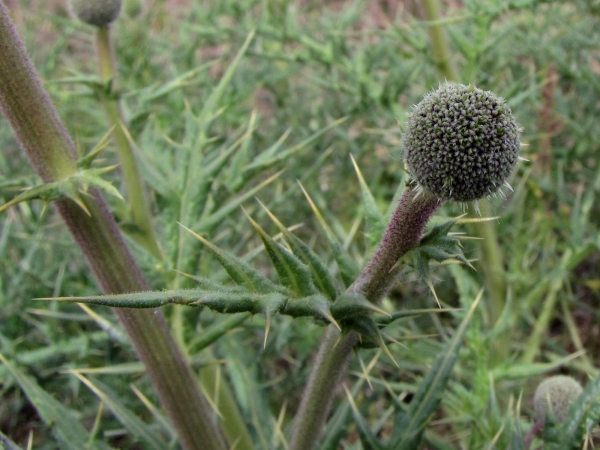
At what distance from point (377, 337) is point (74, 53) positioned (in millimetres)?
5196

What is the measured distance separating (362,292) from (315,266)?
9 cm

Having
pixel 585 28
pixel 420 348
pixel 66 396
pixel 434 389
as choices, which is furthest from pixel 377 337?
pixel 585 28

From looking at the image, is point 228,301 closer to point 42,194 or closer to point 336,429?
point 42,194

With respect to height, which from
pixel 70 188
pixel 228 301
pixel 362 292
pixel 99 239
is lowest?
pixel 362 292

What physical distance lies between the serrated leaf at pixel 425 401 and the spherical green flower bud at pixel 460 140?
546 millimetres

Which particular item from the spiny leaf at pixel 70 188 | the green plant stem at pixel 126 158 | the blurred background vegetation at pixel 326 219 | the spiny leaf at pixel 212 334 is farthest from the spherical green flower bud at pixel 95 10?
the spiny leaf at pixel 212 334

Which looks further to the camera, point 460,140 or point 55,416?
point 55,416

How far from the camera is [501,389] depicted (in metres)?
2.23

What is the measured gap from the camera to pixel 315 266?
1.07 m

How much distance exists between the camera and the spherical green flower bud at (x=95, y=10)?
1723 mm

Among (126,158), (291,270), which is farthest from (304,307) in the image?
(126,158)

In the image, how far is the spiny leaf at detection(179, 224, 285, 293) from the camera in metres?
1.01

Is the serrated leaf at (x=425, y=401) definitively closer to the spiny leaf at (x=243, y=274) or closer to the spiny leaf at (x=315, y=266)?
the spiny leaf at (x=315, y=266)

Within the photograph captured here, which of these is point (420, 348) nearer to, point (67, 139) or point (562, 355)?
point (562, 355)
